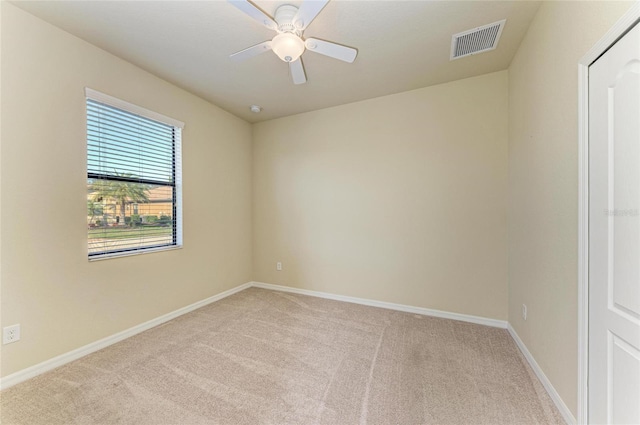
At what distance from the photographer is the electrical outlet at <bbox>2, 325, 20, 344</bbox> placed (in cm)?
167

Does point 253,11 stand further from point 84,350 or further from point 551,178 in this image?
point 84,350

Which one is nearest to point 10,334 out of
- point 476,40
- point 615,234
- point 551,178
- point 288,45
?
point 288,45

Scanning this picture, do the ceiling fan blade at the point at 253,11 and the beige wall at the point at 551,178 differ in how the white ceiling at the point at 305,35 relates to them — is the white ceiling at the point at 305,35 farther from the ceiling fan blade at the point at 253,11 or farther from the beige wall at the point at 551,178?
the beige wall at the point at 551,178

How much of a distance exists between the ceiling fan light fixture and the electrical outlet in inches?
106

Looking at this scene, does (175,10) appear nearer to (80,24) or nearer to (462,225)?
(80,24)

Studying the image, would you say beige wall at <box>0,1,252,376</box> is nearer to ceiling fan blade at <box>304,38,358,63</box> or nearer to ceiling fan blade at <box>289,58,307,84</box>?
ceiling fan blade at <box>289,58,307,84</box>

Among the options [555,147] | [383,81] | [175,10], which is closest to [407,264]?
[555,147]

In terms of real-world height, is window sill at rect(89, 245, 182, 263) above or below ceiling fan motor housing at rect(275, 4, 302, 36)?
below

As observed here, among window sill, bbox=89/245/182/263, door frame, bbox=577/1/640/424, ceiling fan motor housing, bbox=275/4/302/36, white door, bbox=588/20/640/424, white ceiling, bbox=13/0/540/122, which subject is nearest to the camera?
white door, bbox=588/20/640/424

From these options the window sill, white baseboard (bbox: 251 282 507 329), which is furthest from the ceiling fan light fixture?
white baseboard (bbox: 251 282 507 329)

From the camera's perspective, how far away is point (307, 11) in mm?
1462

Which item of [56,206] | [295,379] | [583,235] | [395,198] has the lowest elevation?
[295,379]

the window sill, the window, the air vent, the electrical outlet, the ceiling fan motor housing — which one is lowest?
the electrical outlet

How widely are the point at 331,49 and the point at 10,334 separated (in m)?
3.02
